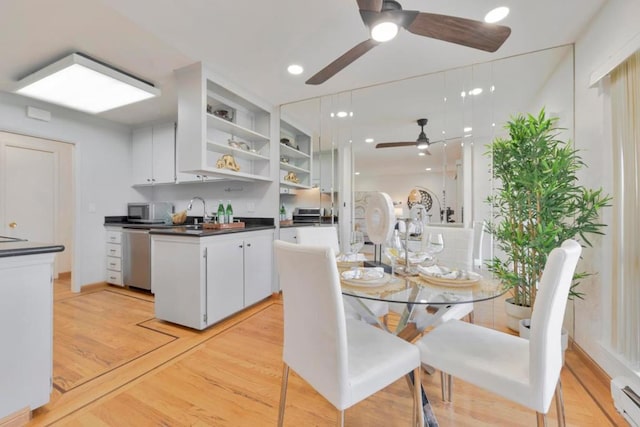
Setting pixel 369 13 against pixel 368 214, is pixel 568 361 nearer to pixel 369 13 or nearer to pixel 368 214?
pixel 368 214

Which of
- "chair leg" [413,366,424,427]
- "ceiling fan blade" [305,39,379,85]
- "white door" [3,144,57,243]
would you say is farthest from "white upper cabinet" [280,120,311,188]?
"white door" [3,144,57,243]

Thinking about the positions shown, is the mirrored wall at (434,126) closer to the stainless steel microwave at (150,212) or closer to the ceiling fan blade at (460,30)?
the ceiling fan blade at (460,30)

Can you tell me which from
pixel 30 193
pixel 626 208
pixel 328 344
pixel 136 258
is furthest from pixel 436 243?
pixel 30 193

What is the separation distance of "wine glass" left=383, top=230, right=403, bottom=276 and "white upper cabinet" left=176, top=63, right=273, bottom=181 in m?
1.80

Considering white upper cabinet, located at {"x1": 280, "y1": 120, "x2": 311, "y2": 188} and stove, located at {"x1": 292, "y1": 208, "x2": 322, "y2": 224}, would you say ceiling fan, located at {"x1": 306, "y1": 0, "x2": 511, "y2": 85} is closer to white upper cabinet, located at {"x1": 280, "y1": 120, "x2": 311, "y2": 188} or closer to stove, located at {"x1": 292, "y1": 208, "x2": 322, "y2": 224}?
white upper cabinet, located at {"x1": 280, "y1": 120, "x2": 311, "y2": 188}

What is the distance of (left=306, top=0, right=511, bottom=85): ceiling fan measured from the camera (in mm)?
1340

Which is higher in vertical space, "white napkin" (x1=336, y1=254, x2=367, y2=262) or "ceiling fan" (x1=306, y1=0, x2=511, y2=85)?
"ceiling fan" (x1=306, y1=0, x2=511, y2=85)

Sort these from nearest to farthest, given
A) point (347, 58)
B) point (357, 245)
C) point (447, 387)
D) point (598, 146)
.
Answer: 1. point (447, 387)
2. point (347, 58)
3. point (598, 146)
4. point (357, 245)

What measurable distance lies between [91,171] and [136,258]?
142 cm

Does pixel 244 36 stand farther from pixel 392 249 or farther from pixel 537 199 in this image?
pixel 537 199

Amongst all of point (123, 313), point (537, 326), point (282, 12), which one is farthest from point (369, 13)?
point (123, 313)

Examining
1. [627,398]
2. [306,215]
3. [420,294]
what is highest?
[306,215]

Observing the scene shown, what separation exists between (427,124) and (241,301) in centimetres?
317

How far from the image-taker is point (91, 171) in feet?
12.3
